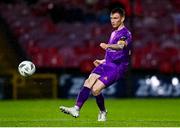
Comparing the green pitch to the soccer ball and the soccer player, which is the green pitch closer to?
the soccer player

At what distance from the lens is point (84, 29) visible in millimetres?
26922

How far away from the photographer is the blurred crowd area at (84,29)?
83.1 ft

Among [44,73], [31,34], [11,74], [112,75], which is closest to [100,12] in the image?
[31,34]

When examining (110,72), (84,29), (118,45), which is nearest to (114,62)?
(110,72)

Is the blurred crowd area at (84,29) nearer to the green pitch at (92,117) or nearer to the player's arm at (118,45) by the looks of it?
the green pitch at (92,117)

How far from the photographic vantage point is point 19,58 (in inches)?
961

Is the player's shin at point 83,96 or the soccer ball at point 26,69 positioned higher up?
the soccer ball at point 26,69

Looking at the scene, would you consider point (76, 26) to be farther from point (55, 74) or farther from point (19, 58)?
point (55, 74)

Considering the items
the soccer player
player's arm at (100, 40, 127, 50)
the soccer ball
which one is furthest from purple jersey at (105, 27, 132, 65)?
the soccer ball

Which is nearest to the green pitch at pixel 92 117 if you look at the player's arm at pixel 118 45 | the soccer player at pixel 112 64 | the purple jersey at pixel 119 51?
the soccer player at pixel 112 64

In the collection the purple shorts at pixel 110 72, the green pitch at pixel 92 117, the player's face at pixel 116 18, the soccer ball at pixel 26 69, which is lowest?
the green pitch at pixel 92 117

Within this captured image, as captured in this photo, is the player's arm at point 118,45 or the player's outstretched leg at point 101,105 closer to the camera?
the player's arm at point 118,45

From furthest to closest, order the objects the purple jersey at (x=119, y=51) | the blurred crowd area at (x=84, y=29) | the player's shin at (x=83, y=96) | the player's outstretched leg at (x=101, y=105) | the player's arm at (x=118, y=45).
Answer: the blurred crowd area at (x=84, y=29) < the player's outstretched leg at (x=101, y=105) < the player's shin at (x=83, y=96) < the purple jersey at (x=119, y=51) < the player's arm at (x=118, y=45)

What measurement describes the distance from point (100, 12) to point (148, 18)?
6.41ft
